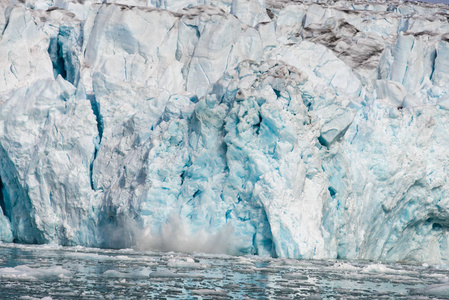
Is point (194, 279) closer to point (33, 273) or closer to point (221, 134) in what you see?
point (33, 273)

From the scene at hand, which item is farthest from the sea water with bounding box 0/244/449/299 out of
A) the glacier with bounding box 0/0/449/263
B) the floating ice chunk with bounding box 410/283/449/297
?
the glacier with bounding box 0/0/449/263

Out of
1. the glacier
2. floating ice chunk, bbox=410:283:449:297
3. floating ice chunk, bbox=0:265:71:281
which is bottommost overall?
floating ice chunk, bbox=0:265:71:281

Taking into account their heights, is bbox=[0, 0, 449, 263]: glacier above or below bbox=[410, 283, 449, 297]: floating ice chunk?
above

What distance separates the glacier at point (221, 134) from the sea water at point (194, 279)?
7.54 feet

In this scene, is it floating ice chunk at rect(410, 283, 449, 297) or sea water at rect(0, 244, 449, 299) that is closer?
sea water at rect(0, 244, 449, 299)

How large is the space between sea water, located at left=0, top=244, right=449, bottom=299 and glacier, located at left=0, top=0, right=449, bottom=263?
2.30 meters

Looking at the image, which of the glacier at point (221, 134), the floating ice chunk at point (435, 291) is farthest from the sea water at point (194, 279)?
the glacier at point (221, 134)

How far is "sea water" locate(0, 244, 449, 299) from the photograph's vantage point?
858 cm

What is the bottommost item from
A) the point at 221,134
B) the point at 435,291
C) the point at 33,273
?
the point at 33,273

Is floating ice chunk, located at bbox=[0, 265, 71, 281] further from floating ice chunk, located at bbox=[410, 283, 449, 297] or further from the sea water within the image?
floating ice chunk, located at bbox=[410, 283, 449, 297]

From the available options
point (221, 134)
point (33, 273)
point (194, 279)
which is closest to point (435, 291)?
point (194, 279)

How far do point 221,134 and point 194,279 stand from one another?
702cm

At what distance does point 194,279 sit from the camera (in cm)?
1033

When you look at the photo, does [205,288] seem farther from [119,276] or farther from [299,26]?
[299,26]
